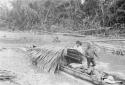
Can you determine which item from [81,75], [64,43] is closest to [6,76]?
[81,75]

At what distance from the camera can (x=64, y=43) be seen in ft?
75.6

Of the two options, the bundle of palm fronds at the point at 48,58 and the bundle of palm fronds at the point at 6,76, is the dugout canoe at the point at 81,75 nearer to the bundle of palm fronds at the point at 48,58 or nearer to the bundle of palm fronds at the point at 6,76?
the bundle of palm fronds at the point at 48,58

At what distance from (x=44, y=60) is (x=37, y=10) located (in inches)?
1260

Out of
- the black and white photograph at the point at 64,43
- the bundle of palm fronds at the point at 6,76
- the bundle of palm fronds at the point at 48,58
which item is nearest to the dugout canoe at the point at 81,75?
the black and white photograph at the point at 64,43

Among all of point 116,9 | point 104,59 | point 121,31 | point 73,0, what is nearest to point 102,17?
point 116,9

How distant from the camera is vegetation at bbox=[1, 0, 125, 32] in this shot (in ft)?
91.5

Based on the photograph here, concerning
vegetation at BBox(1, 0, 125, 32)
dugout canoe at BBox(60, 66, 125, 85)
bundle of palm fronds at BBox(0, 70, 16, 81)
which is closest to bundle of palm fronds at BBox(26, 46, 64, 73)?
dugout canoe at BBox(60, 66, 125, 85)

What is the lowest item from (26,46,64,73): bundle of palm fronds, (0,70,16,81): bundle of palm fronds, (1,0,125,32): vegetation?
(0,70,16,81): bundle of palm fronds

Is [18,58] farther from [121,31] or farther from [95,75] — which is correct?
[121,31]

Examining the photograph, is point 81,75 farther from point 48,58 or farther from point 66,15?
point 66,15

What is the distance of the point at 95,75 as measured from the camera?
392 inches

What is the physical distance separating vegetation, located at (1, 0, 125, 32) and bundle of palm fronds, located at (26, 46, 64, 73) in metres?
14.1

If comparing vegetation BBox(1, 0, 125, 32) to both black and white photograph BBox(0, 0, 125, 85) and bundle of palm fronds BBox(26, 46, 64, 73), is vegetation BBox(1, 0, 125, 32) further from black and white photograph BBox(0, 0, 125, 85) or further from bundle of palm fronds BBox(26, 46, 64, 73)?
bundle of palm fronds BBox(26, 46, 64, 73)

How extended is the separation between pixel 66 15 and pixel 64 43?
56.3 ft
